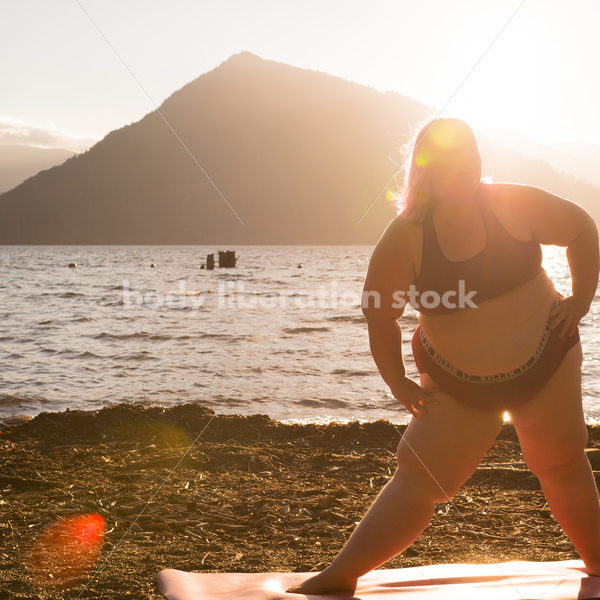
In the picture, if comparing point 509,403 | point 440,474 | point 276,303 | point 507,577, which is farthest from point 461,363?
point 276,303

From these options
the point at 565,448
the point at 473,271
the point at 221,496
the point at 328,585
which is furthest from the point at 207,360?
the point at 473,271

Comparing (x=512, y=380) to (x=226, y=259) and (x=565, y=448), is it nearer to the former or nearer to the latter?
(x=565, y=448)

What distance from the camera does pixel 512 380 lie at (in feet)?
8.23

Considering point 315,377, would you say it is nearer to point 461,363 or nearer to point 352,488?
point 352,488

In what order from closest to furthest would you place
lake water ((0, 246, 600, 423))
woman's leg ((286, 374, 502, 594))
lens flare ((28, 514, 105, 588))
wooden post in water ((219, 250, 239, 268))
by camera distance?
woman's leg ((286, 374, 502, 594)) → lens flare ((28, 514, 105, 588)) → lake water ((0, 246, 600, 423)) → wooden post in water ((219, 250, 239, 268))

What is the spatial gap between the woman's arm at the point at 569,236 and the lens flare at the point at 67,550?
2520 mm

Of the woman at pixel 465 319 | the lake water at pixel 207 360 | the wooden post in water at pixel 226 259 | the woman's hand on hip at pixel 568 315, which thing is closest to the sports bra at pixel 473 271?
the woman at pixel 465 319

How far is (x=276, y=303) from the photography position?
1006 inches

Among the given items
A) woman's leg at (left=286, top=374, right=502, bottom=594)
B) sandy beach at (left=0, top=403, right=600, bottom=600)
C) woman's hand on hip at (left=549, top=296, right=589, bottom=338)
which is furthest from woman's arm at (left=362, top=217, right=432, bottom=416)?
sandy beach at (left=0, top=403, right=600, bottom=600)

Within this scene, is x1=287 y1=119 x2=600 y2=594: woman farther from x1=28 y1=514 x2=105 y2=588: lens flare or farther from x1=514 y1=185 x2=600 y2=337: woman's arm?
x1=28 y1=514 x2=105 y2=588: lens flare

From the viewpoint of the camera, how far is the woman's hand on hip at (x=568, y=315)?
255 centimetres

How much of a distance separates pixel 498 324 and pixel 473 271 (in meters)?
0.24

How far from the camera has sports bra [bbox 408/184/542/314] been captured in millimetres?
2445

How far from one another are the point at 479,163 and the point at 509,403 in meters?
0.96
